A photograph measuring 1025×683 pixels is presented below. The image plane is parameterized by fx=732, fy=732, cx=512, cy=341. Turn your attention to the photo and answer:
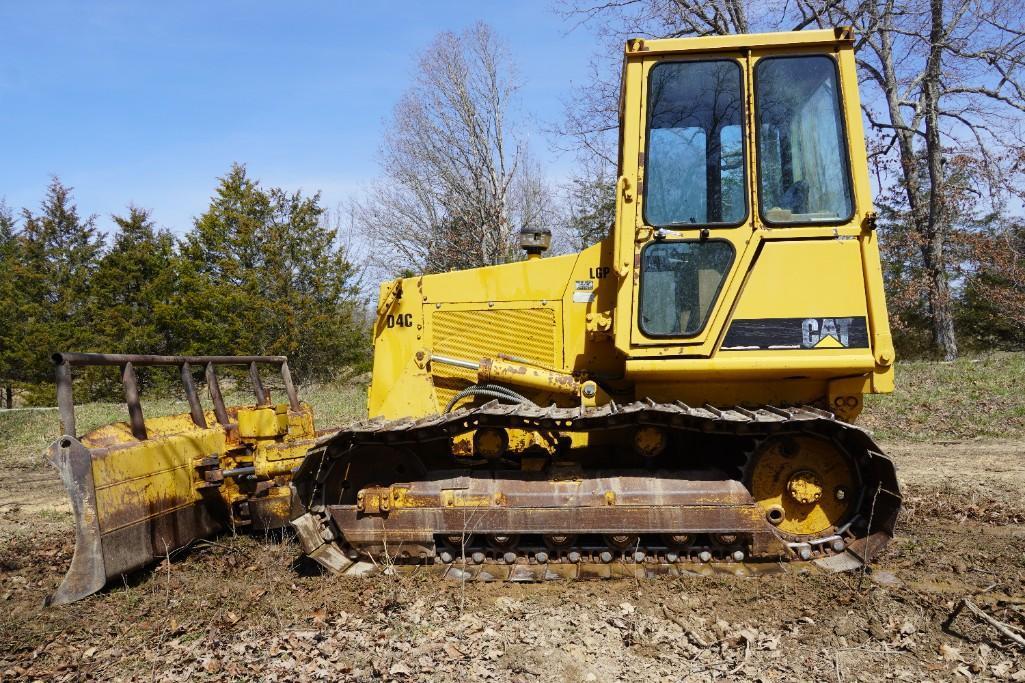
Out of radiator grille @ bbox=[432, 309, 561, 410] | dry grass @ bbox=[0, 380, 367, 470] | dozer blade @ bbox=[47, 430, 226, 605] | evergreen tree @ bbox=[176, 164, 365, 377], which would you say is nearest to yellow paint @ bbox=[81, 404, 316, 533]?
dozer blade @ bbox=[47, 430, 226, 605]

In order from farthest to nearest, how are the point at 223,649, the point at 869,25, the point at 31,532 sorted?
the point at 869,25 < the point at 31,532 < the point at 223,649

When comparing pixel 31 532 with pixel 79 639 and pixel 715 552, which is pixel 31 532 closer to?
pixel 79 639

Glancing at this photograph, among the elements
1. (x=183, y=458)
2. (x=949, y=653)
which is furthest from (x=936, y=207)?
(x=183, y=458)

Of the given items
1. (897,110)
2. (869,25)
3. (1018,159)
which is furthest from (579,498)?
(1018,159)

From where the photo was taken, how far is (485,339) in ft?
17.5

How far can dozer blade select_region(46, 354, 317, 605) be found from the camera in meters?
4.32

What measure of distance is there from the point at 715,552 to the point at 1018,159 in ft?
59.0

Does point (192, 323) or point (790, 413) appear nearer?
A: point (790, 413)

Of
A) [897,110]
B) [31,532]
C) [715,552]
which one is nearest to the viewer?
[715,552]

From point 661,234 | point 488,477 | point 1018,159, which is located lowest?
point 488,477

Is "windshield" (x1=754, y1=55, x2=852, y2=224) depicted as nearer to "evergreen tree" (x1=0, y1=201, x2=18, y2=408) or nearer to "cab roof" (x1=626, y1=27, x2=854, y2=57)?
"cab roof" (x1=626, y1=27, x2=854, y2=57)

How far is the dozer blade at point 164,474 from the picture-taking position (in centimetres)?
432

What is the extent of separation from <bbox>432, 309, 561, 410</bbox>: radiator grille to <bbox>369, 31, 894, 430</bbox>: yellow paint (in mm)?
28

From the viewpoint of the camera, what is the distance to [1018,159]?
17609 millimetres
